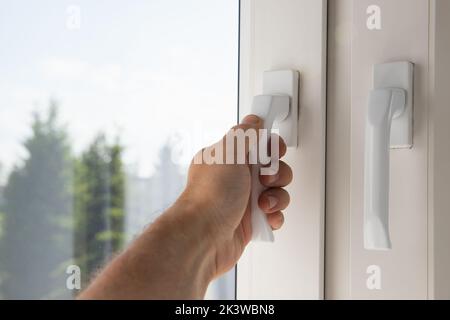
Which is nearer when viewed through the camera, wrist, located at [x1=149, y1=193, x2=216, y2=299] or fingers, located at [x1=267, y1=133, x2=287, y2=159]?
wrist, located at [x1=149, y1=193, x2=216, y2=299]

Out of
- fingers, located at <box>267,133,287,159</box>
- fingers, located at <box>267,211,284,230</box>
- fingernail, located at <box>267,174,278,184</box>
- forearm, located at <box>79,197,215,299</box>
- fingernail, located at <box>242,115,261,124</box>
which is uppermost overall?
fingernail, located at <box>242,115,261,124</box>

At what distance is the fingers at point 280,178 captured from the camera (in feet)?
2.31

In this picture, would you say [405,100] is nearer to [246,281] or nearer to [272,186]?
[272,186]

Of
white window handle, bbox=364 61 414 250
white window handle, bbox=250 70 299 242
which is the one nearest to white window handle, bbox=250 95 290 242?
white window handle, bbox=250 70 299 242

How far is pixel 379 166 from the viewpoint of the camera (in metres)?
0.63

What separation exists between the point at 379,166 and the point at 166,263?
0.76ft

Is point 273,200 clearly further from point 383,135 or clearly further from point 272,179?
point 383,135

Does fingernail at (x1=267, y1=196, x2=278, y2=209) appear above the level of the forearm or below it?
above

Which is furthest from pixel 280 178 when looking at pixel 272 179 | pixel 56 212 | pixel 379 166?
pixel 56 212

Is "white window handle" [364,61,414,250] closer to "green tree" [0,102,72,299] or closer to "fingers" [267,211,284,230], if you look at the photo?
"fingers" [267,211,284,230]

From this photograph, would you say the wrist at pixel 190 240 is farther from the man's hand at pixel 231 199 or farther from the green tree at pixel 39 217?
the green tree at pixel 39 217

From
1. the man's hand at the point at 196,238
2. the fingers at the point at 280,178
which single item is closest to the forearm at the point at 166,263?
the man's hand at the point at 196,238

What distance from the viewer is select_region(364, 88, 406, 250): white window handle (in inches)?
24.6

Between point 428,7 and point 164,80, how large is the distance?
32 centimetres
